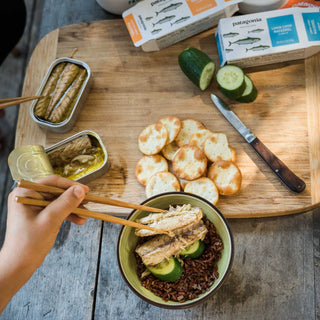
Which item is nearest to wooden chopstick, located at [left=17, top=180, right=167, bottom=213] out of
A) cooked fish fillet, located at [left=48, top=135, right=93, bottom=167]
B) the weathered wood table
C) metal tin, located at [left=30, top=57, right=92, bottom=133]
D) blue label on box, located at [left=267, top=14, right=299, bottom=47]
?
the weathered wood table

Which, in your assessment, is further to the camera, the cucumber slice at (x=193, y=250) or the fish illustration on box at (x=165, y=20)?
the fish illustration on box at (x=165, y=20)

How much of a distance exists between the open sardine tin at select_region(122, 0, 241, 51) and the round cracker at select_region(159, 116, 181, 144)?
38 centimetres

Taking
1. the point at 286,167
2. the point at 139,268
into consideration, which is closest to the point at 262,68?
the point at 286,167

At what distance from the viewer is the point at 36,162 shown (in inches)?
57.8

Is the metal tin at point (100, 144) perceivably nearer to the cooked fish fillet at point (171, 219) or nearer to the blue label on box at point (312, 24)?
the cooked fish fillet at point (171, 219)

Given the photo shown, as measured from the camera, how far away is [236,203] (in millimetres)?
1520

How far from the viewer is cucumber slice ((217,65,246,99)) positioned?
4.98 ft

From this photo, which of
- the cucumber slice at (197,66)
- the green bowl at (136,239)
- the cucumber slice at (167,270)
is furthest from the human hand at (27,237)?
the cucumber slice at (197,66)

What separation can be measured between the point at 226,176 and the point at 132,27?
82 cm

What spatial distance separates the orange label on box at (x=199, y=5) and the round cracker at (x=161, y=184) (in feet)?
2.50

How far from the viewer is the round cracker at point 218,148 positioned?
1527mm

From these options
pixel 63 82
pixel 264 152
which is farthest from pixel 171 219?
pixel 63 82

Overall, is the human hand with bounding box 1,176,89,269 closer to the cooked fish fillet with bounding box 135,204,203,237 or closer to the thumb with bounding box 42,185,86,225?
the thumb with bounding box 42,185,86,225

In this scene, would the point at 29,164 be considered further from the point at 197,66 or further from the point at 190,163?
the point at 197,66
